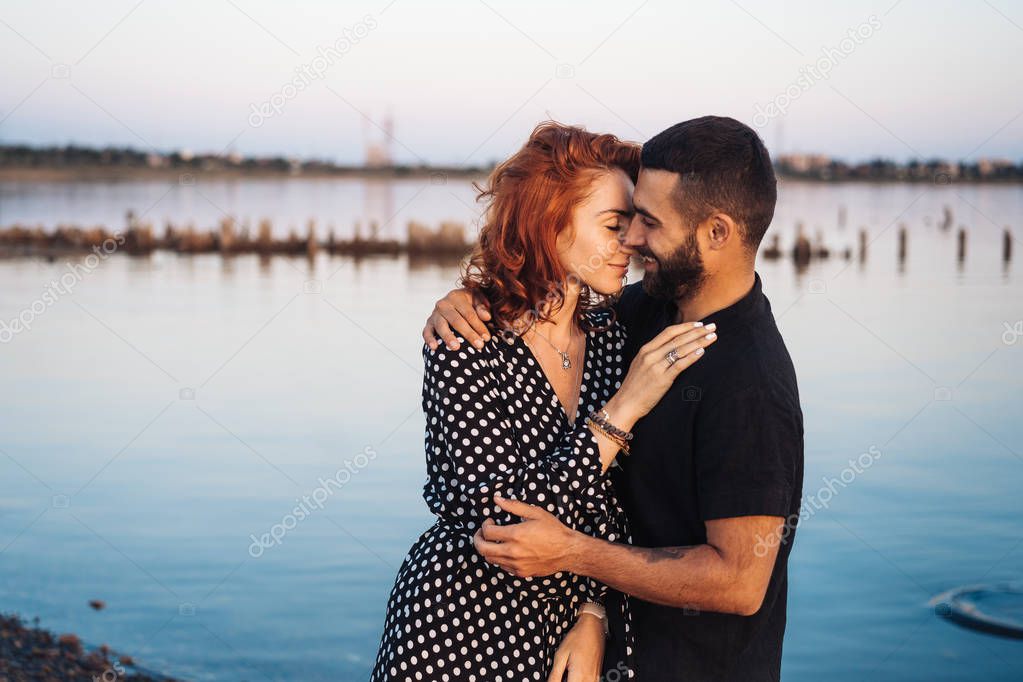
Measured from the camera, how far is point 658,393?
8.11 feet

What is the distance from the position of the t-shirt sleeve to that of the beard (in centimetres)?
32

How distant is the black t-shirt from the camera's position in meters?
2.33

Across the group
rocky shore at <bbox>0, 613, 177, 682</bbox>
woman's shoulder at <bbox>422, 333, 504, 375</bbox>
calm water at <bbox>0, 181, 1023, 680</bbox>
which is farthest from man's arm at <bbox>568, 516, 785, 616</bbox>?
calm water at <bbox>0, 181, 1023, 680</bbox>

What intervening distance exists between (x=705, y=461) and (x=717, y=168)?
0.63 metres

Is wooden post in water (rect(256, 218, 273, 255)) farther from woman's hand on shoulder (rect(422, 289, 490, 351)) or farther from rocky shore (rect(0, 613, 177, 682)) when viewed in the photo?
woman's hand on shoulder (rect(422, 289, 490, 351))

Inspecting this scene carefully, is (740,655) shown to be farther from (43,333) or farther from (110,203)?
(110,203)

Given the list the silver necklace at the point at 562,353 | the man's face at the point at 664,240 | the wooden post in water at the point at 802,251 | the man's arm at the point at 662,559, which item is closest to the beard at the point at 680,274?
the man's face at the point at 664,240

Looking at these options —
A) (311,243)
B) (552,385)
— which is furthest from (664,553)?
(311,243)

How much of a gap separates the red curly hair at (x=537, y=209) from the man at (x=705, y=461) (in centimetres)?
11

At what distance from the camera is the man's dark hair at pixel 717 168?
2.48m

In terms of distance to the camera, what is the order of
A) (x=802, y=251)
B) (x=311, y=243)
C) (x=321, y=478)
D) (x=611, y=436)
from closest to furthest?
(x=611, y=436)
(x=321, y=478)
(x=802, y=251)
(x=311, y=243)

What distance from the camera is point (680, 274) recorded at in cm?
258

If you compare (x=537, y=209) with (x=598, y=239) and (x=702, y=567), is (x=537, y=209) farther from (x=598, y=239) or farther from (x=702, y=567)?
(x=702, y=567)

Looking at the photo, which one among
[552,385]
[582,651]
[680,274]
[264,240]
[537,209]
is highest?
[264,240]
